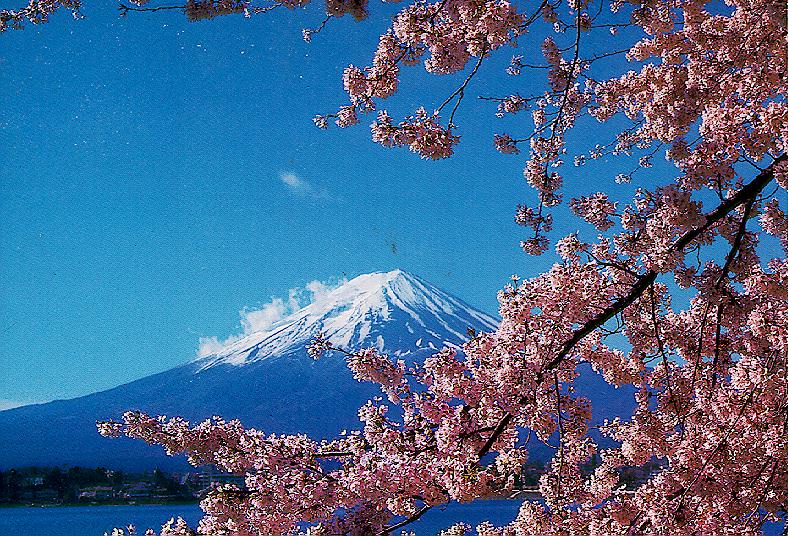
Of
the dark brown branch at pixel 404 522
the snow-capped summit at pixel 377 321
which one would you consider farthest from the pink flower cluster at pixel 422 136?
the snow-capped summit at pixel 377 321

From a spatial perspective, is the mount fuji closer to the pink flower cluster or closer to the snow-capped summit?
the snow-capped summit

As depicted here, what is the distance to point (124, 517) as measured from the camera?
87.5 metres

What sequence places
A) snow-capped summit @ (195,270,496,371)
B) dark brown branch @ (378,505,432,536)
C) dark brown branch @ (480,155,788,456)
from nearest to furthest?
dark brown branch @ (378,505,432,536) → dark brown branch @ (480,155,788,456) → snow-capped summit @ (195,270,496,371)

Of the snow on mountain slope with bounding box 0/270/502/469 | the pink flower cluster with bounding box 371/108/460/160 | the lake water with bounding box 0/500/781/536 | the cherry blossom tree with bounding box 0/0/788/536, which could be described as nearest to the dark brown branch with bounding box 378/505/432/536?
the cherry blossom tree with bounding box 0/0/788/536

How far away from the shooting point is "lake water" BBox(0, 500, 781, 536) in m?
73.6

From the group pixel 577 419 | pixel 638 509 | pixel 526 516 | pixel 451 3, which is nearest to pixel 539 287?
pixel 577 419

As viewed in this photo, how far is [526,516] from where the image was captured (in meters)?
2.59

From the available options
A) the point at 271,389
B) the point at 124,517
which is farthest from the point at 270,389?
the point at 124,517

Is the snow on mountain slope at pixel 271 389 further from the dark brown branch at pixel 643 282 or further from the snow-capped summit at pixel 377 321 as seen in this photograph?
the dark brown branch at pixel 643 282

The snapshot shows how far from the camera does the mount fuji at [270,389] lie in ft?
192

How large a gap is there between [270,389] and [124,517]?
79.4ft

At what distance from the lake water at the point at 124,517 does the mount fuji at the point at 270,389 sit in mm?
8361

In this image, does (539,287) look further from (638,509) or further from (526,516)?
(638,509)

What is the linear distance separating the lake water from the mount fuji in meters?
8.36
